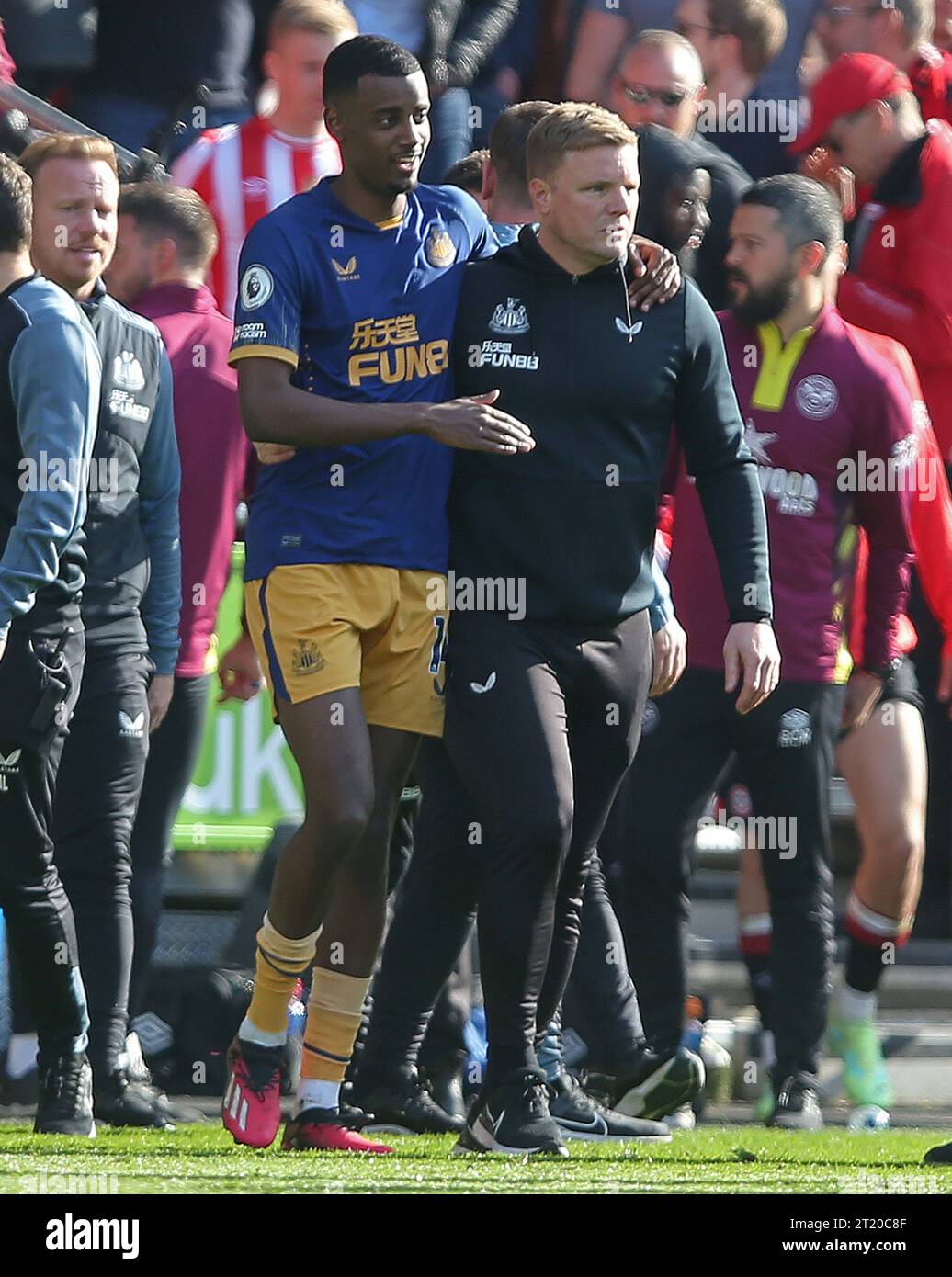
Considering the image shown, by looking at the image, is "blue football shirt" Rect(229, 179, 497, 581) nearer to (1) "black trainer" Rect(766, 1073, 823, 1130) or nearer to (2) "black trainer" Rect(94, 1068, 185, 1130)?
(2) "black trainer" Rect(94, 1068, 185, 1130)

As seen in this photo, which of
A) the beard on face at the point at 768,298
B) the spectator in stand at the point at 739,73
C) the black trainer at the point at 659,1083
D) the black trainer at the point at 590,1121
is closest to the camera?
the black trainer at the point at 590,1121

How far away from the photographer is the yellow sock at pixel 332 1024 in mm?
5289

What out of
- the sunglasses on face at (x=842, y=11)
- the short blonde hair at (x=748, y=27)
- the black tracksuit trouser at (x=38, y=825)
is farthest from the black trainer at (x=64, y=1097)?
the sunglasses on face at (x=842, y=11)

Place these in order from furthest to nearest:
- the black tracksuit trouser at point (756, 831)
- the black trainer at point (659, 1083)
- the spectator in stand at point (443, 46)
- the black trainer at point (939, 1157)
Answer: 1. the spectator in stand at point (443, 46)
2. the black tracksuit trouser at point (756, 831)
3. the black trainer at point (659, 1083)
4. the black trainer at point (939, 1157)

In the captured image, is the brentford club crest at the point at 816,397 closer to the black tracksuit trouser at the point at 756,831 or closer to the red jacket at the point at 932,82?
the black tracksuit trouser at the point at 756,831

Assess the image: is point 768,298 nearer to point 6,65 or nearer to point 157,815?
point 157,815

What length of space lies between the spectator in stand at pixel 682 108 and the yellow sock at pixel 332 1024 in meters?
3.05

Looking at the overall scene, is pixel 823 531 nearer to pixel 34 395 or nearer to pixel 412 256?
pixel 412 256

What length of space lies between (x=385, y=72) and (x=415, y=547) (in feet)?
3.20

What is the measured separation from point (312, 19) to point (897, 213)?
73.8 inches

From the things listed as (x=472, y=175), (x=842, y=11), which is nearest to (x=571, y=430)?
(x=472, y=175)

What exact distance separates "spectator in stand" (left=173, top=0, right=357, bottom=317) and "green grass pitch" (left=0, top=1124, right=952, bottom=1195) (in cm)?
295
